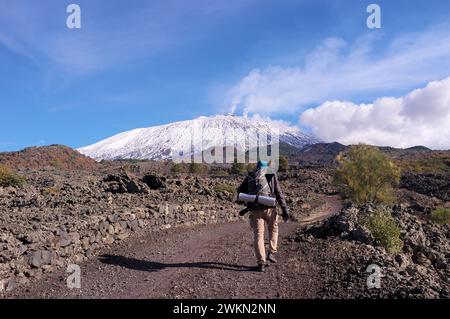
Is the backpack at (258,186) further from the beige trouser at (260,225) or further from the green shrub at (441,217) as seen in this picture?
the green shrub at (441,217)

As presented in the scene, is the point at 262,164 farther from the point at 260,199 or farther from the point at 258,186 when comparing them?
the point at 260,199

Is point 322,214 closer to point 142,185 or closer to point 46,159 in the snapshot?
point 142,185

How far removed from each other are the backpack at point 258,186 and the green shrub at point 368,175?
2229 cm

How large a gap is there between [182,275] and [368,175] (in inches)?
924

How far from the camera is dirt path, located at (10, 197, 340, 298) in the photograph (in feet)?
22.8

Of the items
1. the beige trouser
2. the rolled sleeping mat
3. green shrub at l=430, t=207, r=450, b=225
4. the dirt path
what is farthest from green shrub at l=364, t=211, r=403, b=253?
green shrub at l=430, t=207, r=450, b=225

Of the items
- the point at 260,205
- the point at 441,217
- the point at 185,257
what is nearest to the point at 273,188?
the point at 260,205

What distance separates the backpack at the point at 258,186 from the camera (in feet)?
25.7

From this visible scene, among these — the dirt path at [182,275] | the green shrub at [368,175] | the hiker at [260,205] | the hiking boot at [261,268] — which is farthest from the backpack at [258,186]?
the green shrub at [368,175]

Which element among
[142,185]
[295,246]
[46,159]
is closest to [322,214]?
[142,185]

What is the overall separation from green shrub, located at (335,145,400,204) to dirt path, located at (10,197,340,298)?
19.3 metres

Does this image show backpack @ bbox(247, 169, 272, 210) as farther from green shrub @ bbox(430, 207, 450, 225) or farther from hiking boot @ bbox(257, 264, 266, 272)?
green shrub @ bbox(430, 207, 450, 225)

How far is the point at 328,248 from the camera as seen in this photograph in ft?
31.6

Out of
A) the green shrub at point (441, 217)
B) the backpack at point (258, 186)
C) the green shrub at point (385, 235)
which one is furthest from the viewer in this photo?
the green shrub at point (441, 217)
